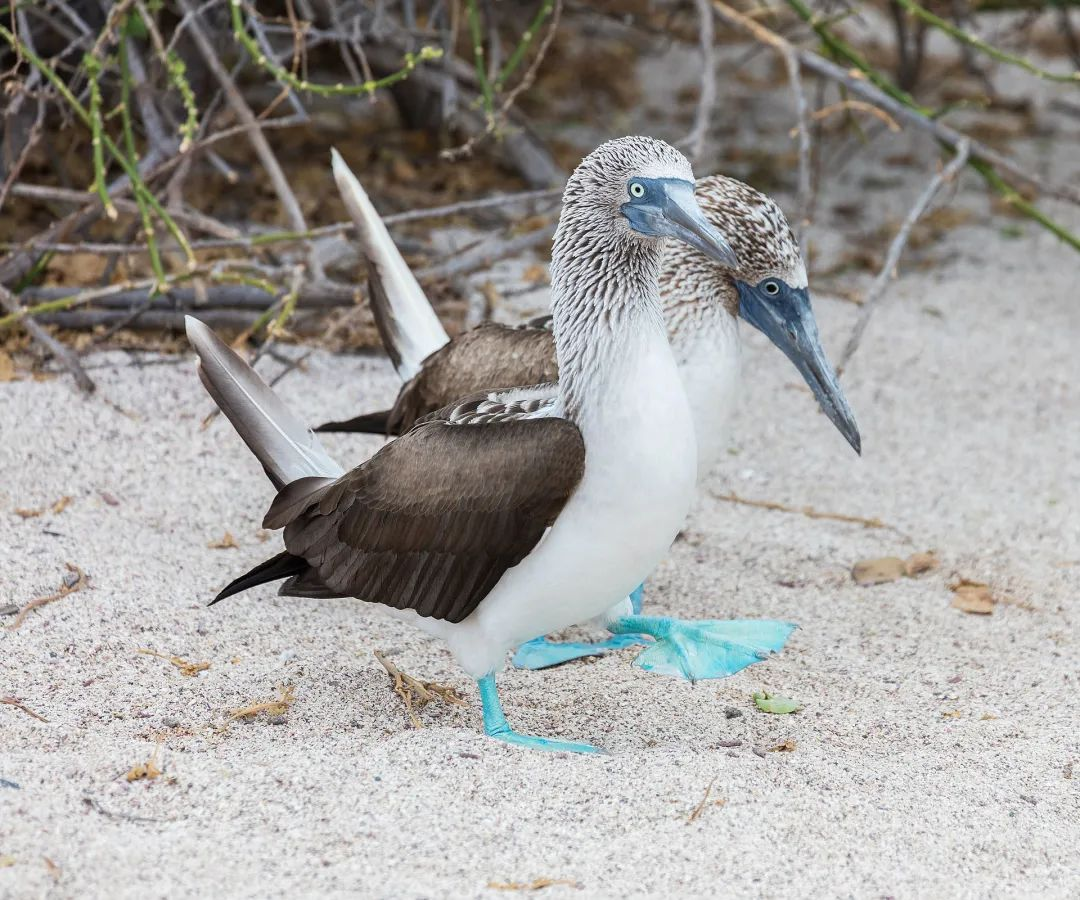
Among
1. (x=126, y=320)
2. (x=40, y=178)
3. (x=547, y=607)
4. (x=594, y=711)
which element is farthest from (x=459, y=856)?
(x=40, y=178)

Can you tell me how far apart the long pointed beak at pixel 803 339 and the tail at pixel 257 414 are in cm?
117

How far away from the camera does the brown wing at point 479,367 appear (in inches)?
157

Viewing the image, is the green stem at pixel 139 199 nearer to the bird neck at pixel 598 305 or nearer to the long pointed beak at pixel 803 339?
the bird neck at pixel 598 305

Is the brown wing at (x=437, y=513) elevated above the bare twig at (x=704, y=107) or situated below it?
below

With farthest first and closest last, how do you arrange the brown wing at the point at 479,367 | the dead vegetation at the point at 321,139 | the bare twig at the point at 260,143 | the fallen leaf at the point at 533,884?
the bare twig at the point at 260,143 → the dead vegetation at the point at 321,139 → the brown wing at the point at 479,367 → the fallen leaf at the point at 533,884

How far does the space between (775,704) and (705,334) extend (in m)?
0.96

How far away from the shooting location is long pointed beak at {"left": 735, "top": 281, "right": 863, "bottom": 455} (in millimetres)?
3818

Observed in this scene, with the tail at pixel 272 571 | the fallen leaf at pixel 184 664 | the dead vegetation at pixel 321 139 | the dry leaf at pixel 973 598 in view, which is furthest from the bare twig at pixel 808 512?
the fallen leaf at pixel 184 664

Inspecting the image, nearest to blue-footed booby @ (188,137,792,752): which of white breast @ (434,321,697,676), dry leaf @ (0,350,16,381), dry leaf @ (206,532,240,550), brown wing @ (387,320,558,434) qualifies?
white breast @ (434,321,697,676)

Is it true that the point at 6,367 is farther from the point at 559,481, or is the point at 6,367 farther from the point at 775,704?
the point at 775,704

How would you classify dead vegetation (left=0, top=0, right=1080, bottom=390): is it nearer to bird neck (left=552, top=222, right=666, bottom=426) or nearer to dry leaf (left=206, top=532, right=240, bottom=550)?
dry leaf (left=206, top=532, right=240, bottom=550)

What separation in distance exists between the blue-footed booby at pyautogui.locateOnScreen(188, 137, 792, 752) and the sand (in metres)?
0.29

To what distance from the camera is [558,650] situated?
3.92 meters

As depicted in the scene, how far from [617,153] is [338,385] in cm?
231
